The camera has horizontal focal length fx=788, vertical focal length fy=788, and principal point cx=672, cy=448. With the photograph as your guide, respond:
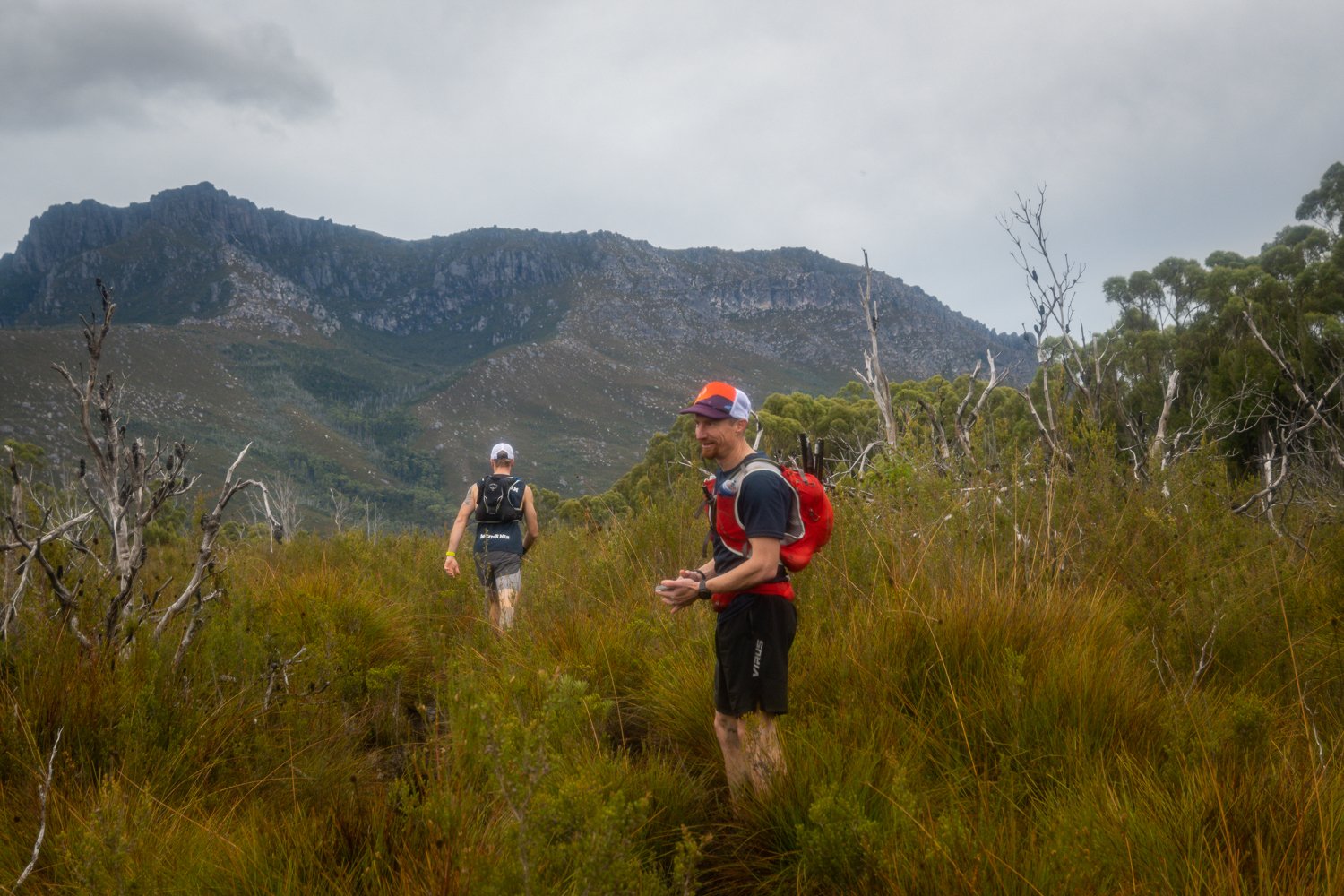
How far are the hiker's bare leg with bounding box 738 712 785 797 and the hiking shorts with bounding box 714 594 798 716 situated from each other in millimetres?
43

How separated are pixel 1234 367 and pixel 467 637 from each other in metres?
16.8

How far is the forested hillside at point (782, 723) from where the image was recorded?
1.96 metres

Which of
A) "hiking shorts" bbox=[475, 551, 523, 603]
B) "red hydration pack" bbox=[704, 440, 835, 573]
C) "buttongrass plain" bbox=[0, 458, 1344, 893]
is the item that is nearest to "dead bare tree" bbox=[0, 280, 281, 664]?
"buttongrass plain" bbox=[0, 458, 1344, 893]

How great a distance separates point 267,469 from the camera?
449 feet

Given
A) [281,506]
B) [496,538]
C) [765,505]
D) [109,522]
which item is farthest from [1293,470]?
[281,506]

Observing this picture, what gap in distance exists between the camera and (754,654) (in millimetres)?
2816

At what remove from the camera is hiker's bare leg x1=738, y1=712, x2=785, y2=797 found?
2621 millimetres

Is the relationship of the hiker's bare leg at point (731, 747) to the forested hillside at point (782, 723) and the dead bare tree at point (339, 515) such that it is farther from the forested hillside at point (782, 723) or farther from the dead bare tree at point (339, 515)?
the dead bare tree at point (339, 515)

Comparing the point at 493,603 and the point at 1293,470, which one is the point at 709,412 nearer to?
the point at 493,603

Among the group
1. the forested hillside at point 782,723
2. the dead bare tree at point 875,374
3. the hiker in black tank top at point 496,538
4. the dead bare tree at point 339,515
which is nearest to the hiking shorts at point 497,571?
the hiker in black tank top at point 496,538

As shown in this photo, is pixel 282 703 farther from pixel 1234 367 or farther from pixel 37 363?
pixel 37 363

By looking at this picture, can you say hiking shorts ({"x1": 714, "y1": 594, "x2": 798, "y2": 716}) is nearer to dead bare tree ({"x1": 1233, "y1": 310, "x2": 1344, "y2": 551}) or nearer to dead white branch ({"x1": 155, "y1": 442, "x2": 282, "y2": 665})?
dead white branch ({"x1": 155, "y1": 442, "x2": 282, "y2": 665})

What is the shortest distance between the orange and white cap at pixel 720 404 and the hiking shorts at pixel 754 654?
679 mm

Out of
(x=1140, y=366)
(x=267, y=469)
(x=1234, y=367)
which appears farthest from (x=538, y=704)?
(x=267, y=469)
